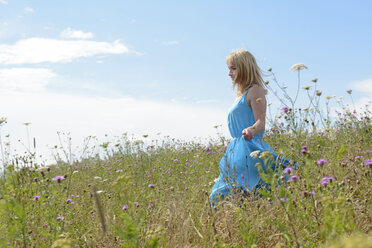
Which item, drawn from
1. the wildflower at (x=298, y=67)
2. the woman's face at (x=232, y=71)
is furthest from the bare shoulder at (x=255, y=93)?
the wildflower at (x=298, y=67)

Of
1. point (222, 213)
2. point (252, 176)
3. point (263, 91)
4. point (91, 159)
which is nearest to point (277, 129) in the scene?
point (263, 91)

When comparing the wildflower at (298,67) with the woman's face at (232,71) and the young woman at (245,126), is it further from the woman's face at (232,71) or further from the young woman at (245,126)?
the woman's face at (232,71)

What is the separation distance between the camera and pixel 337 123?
658cm

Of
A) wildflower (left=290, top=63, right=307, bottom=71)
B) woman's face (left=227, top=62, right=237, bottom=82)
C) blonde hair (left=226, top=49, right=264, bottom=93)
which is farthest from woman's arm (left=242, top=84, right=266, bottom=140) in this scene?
wildflower (left=290, top=63, right=307, bottom=71)

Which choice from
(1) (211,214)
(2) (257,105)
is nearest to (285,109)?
(2) (257,105)

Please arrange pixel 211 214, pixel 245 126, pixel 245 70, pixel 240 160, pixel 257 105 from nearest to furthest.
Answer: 1. pixel 211 214
2. pixel 240 160
3. pixel 257 105
4. pixel 245 126
5. pixel 245 70

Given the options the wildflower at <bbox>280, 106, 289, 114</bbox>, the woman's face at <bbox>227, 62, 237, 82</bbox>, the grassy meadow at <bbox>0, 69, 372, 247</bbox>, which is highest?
the woman's face at <bbox>227, 62, 237, 82</bbox>

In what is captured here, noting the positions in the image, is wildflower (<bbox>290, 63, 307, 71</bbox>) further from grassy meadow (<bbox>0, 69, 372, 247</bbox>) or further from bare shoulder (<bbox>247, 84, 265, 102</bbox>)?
bare shoulder (<bbox>247, 84, 265, 102</bbox>)

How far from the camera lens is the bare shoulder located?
12.5 ft

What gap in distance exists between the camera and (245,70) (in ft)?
13.1

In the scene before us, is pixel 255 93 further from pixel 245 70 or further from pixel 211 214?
pixel 211 214

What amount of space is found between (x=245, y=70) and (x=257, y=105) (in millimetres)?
507

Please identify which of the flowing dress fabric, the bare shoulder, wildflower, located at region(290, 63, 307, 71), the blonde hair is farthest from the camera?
wildflower, located at region(290, 63, 307, 71)

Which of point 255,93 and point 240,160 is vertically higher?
point 255,93
